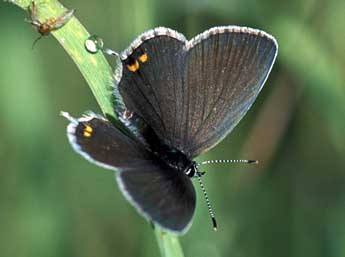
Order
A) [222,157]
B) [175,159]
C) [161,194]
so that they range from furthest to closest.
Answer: [222,157] → [175,159] → [161,194]

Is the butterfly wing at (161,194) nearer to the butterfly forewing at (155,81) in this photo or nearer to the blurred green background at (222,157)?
the butterfly forewing at (155,81)

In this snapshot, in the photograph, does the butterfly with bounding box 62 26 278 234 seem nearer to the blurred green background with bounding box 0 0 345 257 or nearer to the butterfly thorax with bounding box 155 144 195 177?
the butterfly thorax with bounding box 155 144 195 177

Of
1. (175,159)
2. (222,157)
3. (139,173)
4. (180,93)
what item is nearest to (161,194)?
(139,173)

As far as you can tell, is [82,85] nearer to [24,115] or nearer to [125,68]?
[24,115]

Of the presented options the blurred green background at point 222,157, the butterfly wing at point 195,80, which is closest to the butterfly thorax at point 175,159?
the butterfly wing at point 195,80

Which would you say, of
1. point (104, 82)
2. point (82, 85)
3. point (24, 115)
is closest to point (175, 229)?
point (104, 82)

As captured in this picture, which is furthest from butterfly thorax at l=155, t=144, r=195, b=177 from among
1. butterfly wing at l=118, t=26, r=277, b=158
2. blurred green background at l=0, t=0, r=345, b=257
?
blurred green background at l=0, t=0, r=345, b=257

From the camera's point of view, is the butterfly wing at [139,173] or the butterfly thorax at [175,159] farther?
the butterfly thorax at [175,159]

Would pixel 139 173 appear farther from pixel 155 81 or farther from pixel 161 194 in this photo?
pixel 155 81
